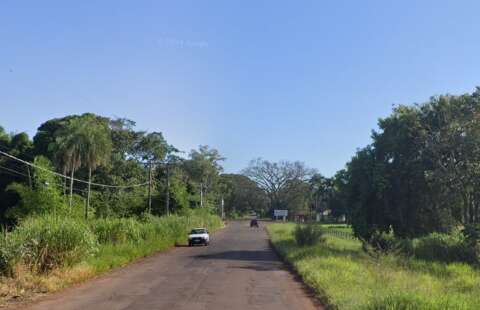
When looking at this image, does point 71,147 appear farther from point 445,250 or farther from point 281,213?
point 281,213

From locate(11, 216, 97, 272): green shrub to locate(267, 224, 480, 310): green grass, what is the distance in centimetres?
841

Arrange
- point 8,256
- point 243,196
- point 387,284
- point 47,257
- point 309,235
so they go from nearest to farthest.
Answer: point 387,284, point 8,256, point 47,257, point 309,235, point 243,196

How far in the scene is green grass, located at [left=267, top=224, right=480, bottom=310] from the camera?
11086 mm

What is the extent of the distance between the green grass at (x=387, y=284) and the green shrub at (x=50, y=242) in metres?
8.41

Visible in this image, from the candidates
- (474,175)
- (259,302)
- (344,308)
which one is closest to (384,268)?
(259,302)

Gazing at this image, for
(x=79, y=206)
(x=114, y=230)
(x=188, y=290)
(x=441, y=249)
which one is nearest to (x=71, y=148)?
(x=79, y=206)

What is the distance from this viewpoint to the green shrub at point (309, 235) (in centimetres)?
3678

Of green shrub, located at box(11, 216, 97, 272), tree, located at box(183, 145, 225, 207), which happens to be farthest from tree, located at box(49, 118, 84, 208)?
tree, located at box(183, 145, 225, 207)

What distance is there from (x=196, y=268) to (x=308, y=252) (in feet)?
21.0

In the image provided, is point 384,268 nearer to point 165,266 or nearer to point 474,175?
point 165,266

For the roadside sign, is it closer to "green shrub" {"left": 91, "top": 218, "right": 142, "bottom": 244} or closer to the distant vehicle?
the distant vehicle

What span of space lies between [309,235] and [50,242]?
19635mm

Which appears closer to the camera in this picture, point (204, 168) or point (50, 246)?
point (50, 246)

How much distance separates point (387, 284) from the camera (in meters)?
15.9
